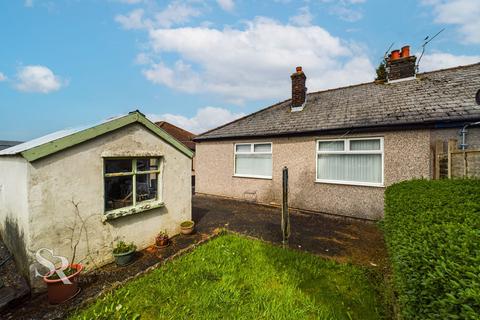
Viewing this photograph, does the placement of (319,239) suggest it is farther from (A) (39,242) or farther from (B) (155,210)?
(A) (39,242)

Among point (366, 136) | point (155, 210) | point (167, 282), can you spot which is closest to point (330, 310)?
point (167, 282)

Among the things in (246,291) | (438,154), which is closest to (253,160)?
(438,154)

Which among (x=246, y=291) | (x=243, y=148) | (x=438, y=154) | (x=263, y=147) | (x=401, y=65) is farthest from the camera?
(x=243, y=148)

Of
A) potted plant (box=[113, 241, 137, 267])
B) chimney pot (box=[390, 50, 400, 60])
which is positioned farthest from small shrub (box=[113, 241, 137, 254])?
chimney pot (box=[390, 50, 400, 60])

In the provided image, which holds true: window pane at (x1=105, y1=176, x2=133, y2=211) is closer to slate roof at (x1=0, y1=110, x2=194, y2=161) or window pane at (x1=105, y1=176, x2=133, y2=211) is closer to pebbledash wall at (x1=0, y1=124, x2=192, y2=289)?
pebbledash wall at (x1=0, y1=124, x2=192, y2=289)

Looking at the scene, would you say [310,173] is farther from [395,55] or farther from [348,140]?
[395,55]

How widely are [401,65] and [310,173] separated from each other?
6.92m

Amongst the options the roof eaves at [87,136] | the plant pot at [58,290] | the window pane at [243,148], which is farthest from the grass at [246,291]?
the window pane at [243,148]

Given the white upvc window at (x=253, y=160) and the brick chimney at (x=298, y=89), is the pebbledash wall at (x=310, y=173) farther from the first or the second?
the brick chimney at (x=298, y=89)

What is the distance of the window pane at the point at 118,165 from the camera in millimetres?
5129

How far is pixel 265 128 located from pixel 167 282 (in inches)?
316

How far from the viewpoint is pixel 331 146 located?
849 centimetres

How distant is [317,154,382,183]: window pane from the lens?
7.61 meters

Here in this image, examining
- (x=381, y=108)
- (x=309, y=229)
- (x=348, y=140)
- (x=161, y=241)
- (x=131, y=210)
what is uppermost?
(x=381, y=108)
